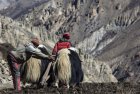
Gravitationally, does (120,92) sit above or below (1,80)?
below

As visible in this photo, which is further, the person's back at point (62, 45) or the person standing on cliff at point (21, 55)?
the person's back at point (62, 45)

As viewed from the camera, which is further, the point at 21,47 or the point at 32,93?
the point at 21,47

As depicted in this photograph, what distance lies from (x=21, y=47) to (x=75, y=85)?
2.15 meters

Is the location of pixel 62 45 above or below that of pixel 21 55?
above

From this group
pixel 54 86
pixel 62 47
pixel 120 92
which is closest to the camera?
pixel 120 92

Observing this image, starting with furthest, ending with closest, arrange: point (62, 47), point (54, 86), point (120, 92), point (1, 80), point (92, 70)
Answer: point (92, 70) → point (1, 80) → point (62, 47) → point (54, 86) → point (120, 92)

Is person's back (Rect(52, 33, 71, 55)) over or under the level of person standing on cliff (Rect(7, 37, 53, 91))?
over

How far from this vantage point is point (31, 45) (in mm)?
18328

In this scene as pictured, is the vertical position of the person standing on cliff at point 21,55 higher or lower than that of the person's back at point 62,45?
lower

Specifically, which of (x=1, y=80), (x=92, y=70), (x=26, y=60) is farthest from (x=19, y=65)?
(x=92, y=70)

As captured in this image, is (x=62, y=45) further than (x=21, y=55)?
Yes

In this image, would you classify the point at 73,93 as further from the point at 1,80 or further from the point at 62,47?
the point at 1,80

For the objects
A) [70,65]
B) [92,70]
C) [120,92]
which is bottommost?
[120,92]

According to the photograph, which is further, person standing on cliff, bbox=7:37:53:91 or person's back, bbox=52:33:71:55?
person's back, bbox=52:33:71:55
